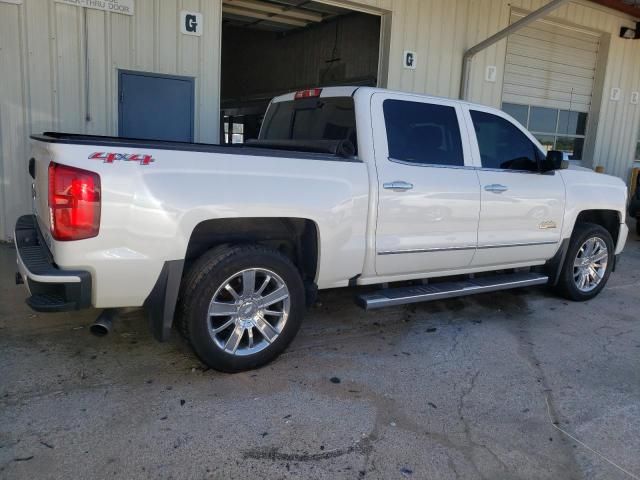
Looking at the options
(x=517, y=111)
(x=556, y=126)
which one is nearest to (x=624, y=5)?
(x=556, y=126)

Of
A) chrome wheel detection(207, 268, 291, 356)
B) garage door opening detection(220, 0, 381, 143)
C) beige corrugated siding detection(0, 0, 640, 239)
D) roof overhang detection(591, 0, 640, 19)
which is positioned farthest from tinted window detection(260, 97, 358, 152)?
roof overhang detection(591, 0, 640, 19)

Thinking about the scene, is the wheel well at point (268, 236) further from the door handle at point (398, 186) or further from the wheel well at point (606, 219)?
the wheel well at point (606, 219)

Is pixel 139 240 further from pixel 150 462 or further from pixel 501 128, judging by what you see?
pixel 501 128

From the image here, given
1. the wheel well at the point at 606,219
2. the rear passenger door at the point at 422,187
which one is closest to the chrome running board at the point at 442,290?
the rear passenger door at the point at 422,187

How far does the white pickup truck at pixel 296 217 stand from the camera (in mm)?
3168

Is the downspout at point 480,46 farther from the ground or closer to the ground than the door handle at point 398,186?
farther from the ground

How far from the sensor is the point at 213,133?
7.69 metres

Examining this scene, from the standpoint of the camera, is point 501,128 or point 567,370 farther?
point 501,128

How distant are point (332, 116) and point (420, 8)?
567 cm

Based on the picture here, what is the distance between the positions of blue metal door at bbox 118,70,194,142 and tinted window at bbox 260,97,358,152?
2360 millimetres

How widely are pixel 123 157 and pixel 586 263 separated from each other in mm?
5023

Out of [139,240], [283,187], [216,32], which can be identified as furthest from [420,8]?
[139,240]

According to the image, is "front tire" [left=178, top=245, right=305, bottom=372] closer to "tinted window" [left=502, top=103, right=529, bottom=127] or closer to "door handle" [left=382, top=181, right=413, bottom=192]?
"door handle" [left=382, top=181, right=413, bottom=192]

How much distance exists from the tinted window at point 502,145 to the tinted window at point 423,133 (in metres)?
0.31
